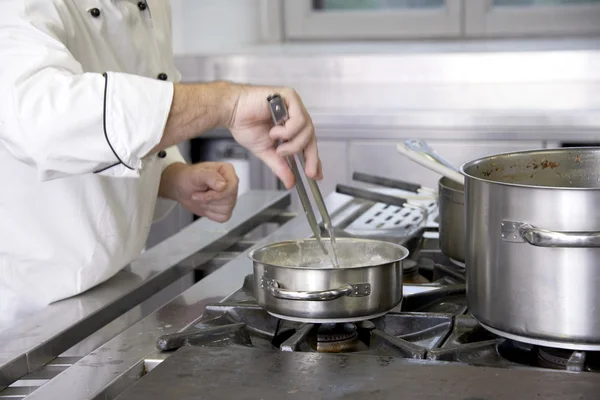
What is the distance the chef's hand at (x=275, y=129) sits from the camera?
3.89 feet

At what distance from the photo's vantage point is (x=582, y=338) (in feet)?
3.06

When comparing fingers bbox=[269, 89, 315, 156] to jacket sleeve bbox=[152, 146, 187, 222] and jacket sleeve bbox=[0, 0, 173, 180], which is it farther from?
jacket sleeve bbox=[152, 146, 187, 222]

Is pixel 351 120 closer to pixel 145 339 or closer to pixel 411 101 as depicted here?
pixel 411 101

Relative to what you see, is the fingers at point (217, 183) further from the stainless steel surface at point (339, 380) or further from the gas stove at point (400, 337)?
the stainless steel surface at point (339, 380)

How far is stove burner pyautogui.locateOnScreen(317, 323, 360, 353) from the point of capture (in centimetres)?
107

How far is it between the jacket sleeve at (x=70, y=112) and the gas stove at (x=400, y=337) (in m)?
0.26

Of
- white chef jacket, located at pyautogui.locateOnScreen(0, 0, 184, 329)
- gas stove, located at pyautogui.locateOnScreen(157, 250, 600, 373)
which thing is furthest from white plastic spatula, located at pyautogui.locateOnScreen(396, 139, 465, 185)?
white chef jacket, located at pyautogui.locateOnScreen(0, 0, 184, 329)

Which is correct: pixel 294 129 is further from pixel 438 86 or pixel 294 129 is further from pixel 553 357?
pixel 438 86

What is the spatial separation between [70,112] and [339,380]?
20.5 inches

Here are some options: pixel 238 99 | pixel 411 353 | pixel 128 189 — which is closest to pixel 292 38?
pixel 128 189

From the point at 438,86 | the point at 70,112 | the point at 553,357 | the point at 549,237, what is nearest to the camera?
the point at 549,237

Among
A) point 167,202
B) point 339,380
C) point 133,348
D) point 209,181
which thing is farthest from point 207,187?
point 339,380

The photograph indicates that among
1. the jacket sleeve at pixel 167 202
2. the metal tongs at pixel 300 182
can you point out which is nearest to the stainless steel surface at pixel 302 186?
the metal tongs at pixel 300 182

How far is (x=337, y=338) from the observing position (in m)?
1.09
